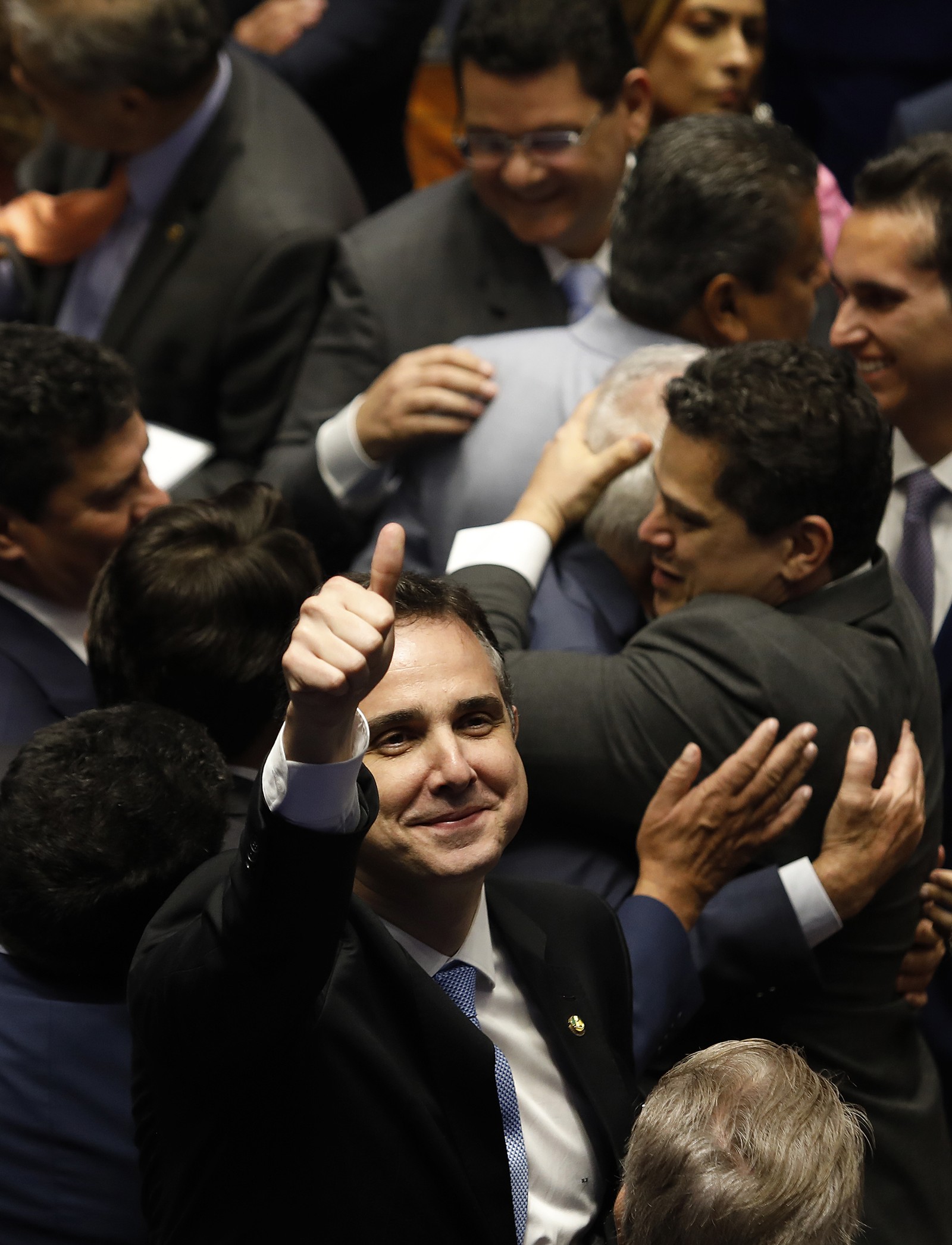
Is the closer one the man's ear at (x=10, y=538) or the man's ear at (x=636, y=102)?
the man's ear at (x=10, y=538)

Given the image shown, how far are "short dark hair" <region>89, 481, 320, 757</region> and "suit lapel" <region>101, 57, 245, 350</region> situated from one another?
66.9 inches

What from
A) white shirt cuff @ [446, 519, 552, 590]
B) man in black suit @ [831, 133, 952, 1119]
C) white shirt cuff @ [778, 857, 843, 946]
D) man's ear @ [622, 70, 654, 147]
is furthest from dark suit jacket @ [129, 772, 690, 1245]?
man's ear @ [622, 70, 654, 147]

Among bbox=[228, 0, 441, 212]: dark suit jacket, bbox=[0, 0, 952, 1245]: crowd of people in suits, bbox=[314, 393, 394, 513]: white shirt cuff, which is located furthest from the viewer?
bbox=[228, 0, 441, 212]: dark suit jacket

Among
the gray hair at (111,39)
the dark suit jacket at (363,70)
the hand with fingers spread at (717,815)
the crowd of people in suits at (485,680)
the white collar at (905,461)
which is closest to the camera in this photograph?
the crowd of people in suits at (485,680)

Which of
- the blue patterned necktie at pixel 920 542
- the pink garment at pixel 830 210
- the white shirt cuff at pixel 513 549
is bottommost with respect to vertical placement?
the blue patterned necktie at pixel 920 542

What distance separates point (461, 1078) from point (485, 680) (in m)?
0.51

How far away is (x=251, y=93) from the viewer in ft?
13.5

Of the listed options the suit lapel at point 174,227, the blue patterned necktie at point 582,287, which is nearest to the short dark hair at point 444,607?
the blue patterned necktie at point 582,287

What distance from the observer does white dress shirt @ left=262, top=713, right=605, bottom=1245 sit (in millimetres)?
1875

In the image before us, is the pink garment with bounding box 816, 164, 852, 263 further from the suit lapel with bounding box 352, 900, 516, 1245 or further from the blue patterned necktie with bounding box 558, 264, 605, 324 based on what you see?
the suit lapel with bounding box 352, 900, 516, 1245

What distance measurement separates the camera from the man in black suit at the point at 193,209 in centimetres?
376

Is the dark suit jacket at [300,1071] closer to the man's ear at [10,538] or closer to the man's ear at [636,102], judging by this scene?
the man's ear at [10,538]

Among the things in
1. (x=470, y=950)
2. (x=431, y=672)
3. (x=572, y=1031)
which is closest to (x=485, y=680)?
(x=431, y=672)

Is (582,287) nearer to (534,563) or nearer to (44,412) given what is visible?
(534,563)
